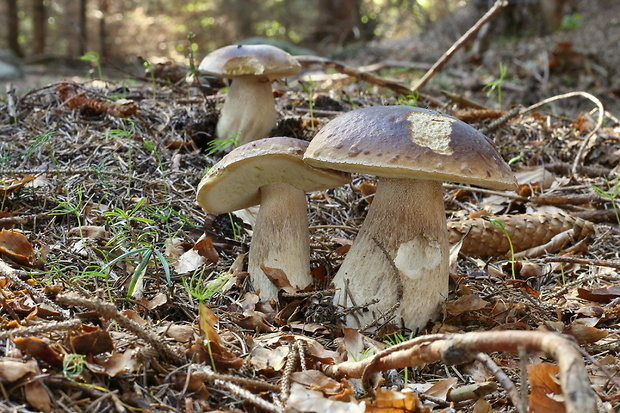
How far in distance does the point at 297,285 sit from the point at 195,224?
789 mm

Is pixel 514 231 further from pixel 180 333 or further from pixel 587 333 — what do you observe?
pixel 180 333

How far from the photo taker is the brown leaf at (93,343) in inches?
60.2

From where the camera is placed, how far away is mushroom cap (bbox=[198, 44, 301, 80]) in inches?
134

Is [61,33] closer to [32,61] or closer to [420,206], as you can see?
[32,61]

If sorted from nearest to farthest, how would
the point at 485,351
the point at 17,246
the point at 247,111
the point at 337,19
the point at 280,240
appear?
the point at 485,351, the point at 17,246, the point at 280,240, the point at 247,111, the point at 337,19

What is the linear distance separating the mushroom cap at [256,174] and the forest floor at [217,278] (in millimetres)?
282

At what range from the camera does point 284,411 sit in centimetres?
145

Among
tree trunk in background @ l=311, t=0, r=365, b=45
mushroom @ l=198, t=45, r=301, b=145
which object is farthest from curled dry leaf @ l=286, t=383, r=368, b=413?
tree trunk in background @ l=311, t=0, r=365, b=45

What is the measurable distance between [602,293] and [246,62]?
2433 mm

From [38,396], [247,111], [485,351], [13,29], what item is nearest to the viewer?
[485,351]

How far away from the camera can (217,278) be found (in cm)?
222

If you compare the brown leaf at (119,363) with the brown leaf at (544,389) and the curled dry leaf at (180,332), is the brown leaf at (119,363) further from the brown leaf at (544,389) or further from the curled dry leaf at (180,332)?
the brown leaf at (544,389)

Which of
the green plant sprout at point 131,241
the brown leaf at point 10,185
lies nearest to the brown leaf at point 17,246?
the green plant sprout at point 131,241

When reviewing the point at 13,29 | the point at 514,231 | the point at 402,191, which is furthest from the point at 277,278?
the point at 13,29
